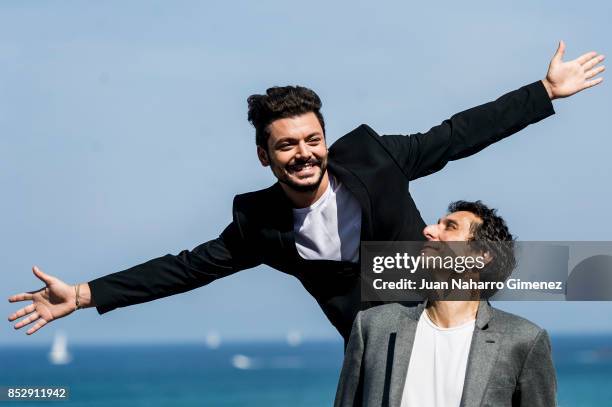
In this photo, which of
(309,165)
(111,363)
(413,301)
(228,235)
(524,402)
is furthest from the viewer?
(111,363)

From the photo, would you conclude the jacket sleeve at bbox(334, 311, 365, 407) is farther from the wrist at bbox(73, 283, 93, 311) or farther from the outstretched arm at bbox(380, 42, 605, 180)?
the wrist at bbox(73, 283, 93, 311)

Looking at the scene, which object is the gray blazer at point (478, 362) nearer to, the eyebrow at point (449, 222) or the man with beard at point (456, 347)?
the man with beard at point (456, 347)

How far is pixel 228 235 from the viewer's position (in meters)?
7.90

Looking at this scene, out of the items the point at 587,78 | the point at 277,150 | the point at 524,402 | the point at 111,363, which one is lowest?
the point at 524,402

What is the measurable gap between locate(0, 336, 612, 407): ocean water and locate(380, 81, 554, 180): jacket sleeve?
126ft

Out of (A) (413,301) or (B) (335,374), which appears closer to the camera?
(A) (413,301)

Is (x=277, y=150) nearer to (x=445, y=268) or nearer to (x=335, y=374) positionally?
(x=445, y=268)

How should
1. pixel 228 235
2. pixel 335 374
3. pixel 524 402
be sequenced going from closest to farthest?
pixel 524 402
pixel 228 235
pixel 335 374

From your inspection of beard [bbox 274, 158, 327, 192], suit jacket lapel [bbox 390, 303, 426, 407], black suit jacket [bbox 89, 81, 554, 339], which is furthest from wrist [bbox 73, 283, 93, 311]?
suit jacket lapel [bbox 390, 303, 426, 407]

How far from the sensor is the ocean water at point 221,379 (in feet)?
208

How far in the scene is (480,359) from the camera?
5.98m

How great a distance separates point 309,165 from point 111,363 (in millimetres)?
111922

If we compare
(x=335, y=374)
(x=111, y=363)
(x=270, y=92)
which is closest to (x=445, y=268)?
(x=270, y=92)

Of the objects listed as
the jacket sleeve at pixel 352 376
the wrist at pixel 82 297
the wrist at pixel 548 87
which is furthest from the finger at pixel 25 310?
the wrist at pixel 548 87
